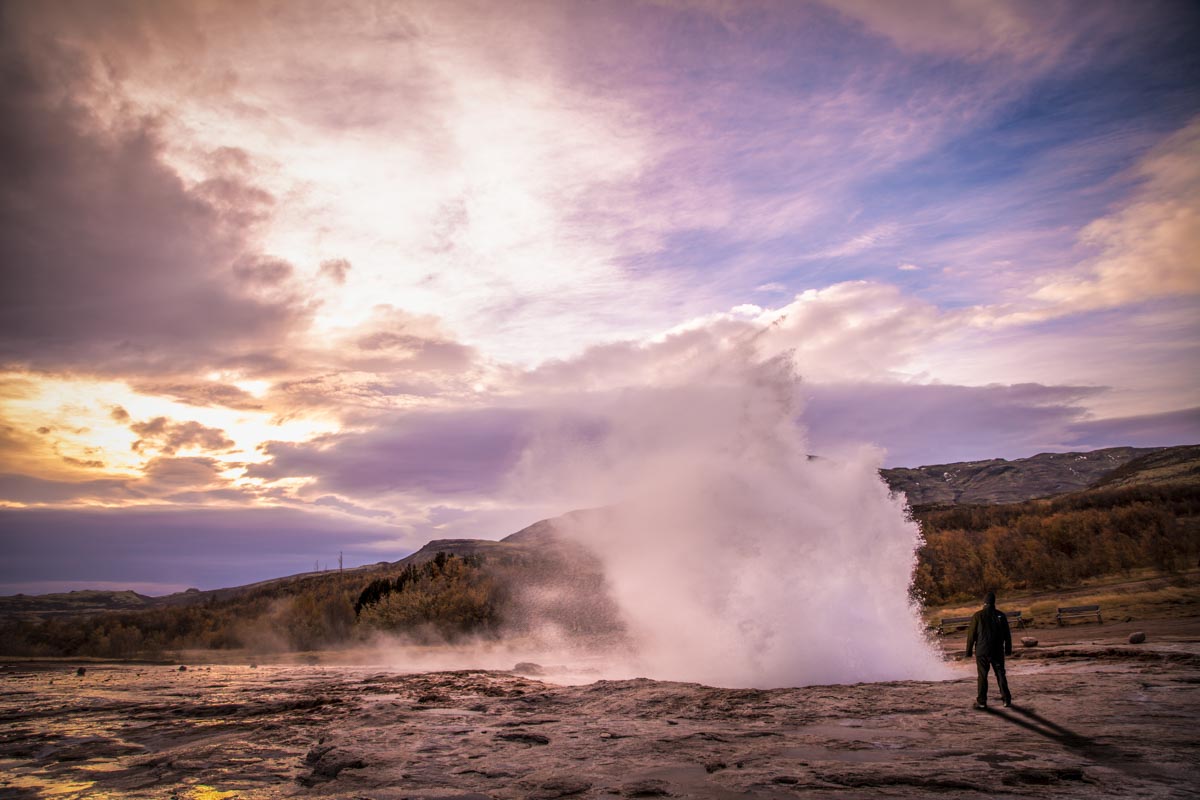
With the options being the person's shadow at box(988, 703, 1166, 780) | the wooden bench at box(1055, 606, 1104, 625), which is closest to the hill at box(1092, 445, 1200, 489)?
the wooden bench at box(1055, 606, 1104, 625)

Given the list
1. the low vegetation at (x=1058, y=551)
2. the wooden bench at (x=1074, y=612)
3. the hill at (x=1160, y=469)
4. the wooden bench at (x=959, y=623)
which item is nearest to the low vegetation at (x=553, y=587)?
the low vegetation at (x=1058, y=551)

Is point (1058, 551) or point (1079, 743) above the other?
point (1079, 743)

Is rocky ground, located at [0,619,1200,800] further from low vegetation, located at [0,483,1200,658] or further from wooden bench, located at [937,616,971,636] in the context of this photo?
low vegetation, located at [0,483,1200,658]

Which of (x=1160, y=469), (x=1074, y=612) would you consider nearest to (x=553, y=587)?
(x=1074, y=612)

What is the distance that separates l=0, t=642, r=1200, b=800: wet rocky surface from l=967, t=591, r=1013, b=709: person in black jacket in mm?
416

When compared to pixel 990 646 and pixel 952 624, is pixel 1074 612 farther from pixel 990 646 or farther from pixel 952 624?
pixel 990 646

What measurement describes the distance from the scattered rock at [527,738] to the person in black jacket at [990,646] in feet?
25.6

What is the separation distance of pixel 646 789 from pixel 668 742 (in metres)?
3.01

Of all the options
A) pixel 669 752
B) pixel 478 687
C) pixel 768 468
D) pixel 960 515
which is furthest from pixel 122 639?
pixel 960 515

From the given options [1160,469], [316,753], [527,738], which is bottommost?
[527,738]

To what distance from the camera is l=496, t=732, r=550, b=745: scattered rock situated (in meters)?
12.3

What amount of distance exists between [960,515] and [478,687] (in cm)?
9803

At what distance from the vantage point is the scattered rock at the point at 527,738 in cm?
1229

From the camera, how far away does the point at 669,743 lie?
1130 cm
